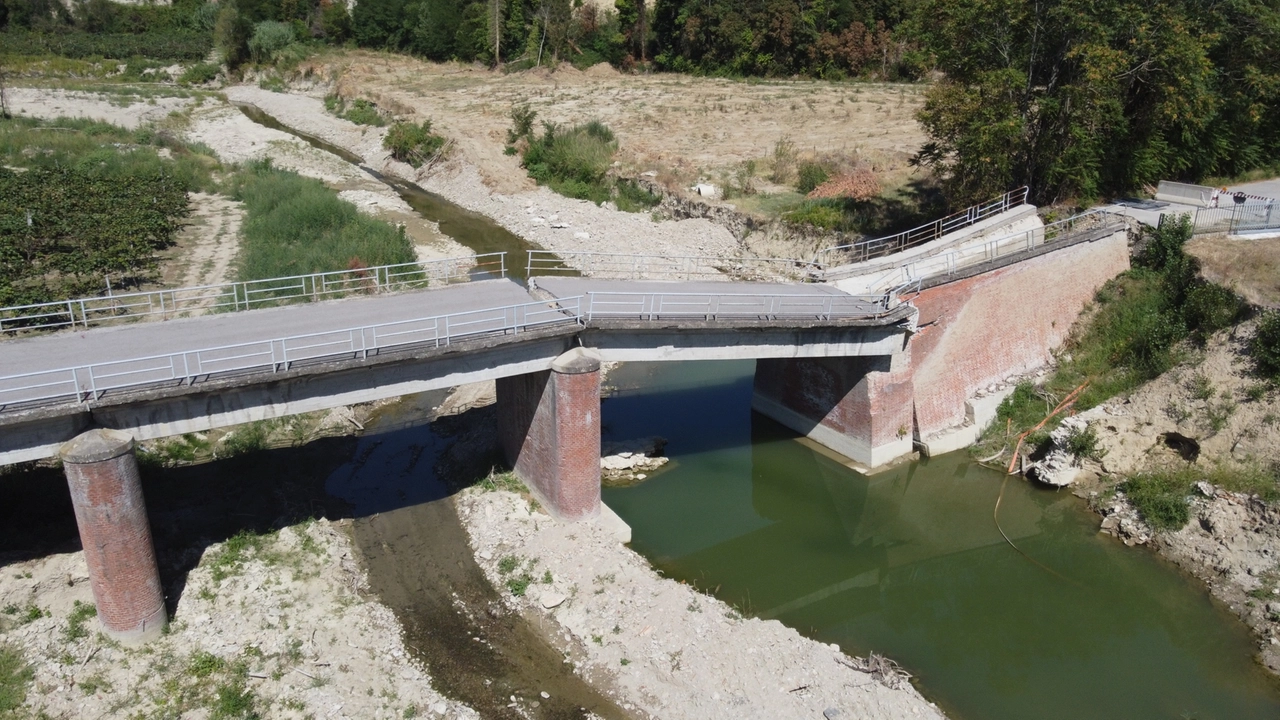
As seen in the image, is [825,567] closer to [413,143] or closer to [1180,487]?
[1180,487]

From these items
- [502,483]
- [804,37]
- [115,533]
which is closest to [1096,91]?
[502,483]

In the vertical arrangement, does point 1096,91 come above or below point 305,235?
above

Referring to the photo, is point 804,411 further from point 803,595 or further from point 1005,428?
point 803,595

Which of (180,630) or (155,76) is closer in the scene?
(180,630)

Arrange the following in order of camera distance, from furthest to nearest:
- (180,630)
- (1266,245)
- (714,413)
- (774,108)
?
1. (774,108)
2. (714,413)
3. (1266,245)
4. (180,630)

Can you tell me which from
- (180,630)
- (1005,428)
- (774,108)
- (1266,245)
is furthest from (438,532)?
(774,108)
